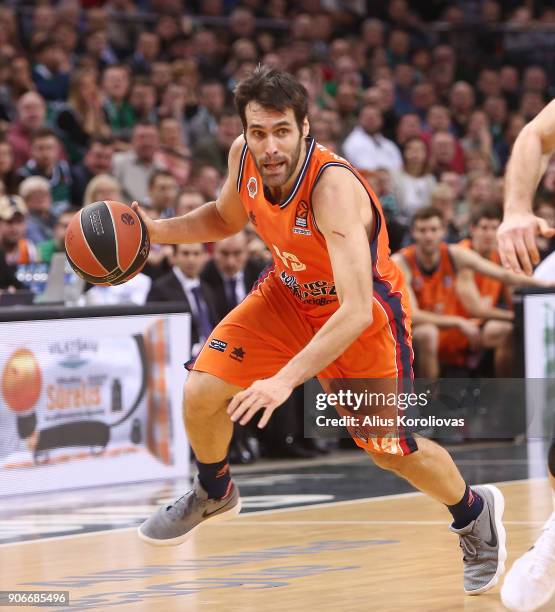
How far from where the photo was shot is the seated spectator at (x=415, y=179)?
13.1m

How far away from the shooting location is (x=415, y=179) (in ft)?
43.5

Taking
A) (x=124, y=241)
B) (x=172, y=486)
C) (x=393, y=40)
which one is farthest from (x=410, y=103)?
(x=124, y=241)

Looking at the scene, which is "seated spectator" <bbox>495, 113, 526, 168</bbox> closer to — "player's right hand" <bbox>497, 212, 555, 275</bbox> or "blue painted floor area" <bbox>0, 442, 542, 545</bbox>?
"blue painted floor area" <bbox>0, 442, 542, 545</bbox>

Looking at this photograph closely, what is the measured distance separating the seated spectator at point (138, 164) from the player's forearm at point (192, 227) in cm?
595

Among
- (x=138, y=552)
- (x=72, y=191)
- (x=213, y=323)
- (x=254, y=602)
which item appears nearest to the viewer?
(x=254, y=602)

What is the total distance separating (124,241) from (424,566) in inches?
68.6

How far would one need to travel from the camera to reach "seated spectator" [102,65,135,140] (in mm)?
12156

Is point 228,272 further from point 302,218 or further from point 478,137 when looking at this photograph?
point 478,137

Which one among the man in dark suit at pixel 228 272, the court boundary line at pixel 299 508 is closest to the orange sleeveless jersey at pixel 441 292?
the man in dark suit at pixel 228 272

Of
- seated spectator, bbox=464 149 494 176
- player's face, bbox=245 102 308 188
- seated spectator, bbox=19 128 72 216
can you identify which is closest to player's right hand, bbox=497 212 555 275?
player's face, bbox=245 102 308 188

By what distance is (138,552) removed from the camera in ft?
19.1

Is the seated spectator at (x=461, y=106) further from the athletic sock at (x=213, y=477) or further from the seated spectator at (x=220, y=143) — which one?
the athletic sock at (x=213, y=477)

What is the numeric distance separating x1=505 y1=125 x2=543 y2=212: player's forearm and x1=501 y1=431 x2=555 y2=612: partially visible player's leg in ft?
3.15

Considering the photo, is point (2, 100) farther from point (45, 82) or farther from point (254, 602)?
point (254, 602)
